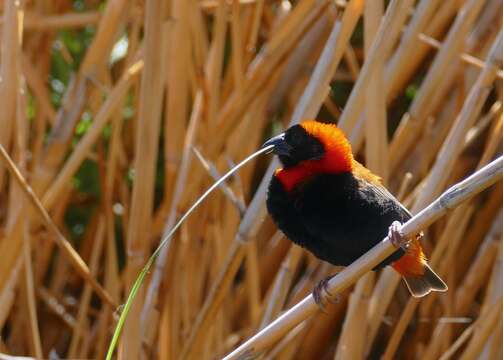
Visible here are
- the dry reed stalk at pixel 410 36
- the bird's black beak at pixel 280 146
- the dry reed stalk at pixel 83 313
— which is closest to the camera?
the bird's black beak at pixel 280 146

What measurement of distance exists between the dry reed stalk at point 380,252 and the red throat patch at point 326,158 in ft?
1.02

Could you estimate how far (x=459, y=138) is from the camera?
2.00m

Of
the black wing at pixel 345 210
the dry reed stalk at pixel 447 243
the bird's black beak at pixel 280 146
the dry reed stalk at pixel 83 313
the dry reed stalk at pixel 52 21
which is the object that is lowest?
the dry reed stalk at pixel 83 313

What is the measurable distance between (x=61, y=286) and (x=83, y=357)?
469 mm

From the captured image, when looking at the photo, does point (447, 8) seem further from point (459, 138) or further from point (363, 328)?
point (363, 328)

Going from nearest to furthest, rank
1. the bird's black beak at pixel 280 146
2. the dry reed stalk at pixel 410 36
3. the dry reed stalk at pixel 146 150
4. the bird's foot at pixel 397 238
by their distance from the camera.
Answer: the bird's foot at pixel 397 238, the bird's black beak at pixel 280 146, the dry reed stalk at pixel 146 150, the dry reed stalk at pixel 410 36

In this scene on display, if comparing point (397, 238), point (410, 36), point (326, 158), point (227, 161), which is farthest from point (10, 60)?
point (397, 238)

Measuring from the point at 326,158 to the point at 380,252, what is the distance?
373 millimetres

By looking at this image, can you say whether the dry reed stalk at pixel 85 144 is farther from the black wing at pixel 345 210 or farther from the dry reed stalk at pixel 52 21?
the black wing at pixel 345 210

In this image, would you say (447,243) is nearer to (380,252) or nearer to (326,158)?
(326,158)

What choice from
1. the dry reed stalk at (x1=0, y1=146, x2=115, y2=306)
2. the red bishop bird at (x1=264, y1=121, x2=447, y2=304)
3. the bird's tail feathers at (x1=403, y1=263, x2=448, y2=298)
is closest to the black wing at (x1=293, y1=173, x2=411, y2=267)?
the red bishop bird at (x1=264, y1=121, x2=447, y2=304)

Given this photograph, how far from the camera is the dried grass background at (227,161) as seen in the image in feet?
6.63

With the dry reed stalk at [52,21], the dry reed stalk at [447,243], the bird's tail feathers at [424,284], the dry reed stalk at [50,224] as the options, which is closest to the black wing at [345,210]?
the bird's tail feathers at [424,284]

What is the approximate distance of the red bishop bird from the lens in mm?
1813
